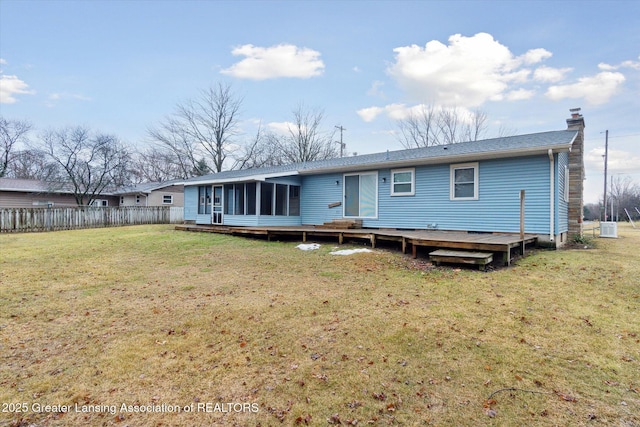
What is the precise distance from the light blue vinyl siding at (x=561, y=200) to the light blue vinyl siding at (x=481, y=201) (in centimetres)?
37

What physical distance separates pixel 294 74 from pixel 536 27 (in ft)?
44.9

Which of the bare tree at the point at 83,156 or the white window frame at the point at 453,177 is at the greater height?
the bare tree at the point at 83,156

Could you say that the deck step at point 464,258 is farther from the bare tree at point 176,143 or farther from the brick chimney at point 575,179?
the bare tree at point 176,143

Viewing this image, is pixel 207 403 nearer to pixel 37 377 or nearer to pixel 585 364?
pixel 37 377

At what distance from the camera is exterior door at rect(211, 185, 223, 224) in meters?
15.1

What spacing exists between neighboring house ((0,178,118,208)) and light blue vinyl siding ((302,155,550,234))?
79.9ft

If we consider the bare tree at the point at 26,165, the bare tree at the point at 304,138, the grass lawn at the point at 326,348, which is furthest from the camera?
the bare tree at the point at 304,138

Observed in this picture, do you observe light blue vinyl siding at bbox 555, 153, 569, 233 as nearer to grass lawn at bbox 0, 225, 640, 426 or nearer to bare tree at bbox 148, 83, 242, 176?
grass lawn at bbox 0, 225, 640, 426

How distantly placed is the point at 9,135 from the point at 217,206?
28104mm

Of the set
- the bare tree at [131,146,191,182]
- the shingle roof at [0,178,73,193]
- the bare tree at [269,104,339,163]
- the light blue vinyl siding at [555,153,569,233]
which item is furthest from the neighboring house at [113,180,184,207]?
the light blue vinyl siding at [555,153,569,233]

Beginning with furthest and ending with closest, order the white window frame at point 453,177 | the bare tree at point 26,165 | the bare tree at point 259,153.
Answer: the bare tree at point 259,153 < the bare tree at point 26,165 < the white window frame at point 453,177

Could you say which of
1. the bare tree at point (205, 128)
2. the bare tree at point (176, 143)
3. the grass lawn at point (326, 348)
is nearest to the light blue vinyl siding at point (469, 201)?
the grass lawn at point (326, 348)

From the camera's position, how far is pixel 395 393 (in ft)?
8.59

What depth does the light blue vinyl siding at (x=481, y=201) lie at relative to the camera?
8.73 m
